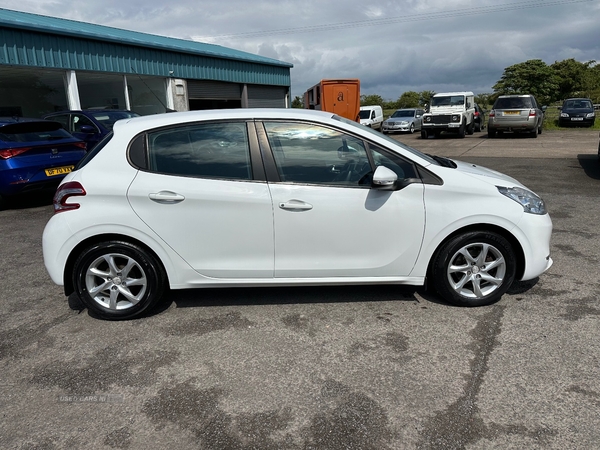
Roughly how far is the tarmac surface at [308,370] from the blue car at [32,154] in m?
3.70

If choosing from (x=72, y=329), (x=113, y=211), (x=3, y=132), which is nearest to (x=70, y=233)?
(x=113, y=211)

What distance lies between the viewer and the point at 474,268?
371cm

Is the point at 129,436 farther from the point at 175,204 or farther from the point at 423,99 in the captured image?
the point at 423,99

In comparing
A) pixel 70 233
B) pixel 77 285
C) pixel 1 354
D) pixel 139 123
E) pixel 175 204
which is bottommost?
pixel 1 354

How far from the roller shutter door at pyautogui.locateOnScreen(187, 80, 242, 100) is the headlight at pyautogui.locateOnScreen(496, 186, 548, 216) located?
18437 mm

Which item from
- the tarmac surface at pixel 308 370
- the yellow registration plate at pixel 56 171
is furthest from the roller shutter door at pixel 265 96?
the tarmac surface at pixel 308 370

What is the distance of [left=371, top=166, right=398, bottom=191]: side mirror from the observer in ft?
11.2

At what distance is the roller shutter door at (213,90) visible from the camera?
67.0 ft

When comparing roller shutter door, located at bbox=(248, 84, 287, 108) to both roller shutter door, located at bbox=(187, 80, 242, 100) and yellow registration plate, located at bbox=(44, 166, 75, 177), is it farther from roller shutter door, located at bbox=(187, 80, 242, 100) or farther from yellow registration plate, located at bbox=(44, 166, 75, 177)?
yellow registration plate, located at bbox=(44, 166, 75, 177)

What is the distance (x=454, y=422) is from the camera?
8.03ft

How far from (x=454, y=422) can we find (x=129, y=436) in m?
1.70

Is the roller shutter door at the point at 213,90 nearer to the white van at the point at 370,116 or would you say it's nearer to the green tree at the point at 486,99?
the white van at the point at 370,116

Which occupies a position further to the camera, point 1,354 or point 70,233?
point 70,233

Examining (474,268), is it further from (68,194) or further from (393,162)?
(68,194)
